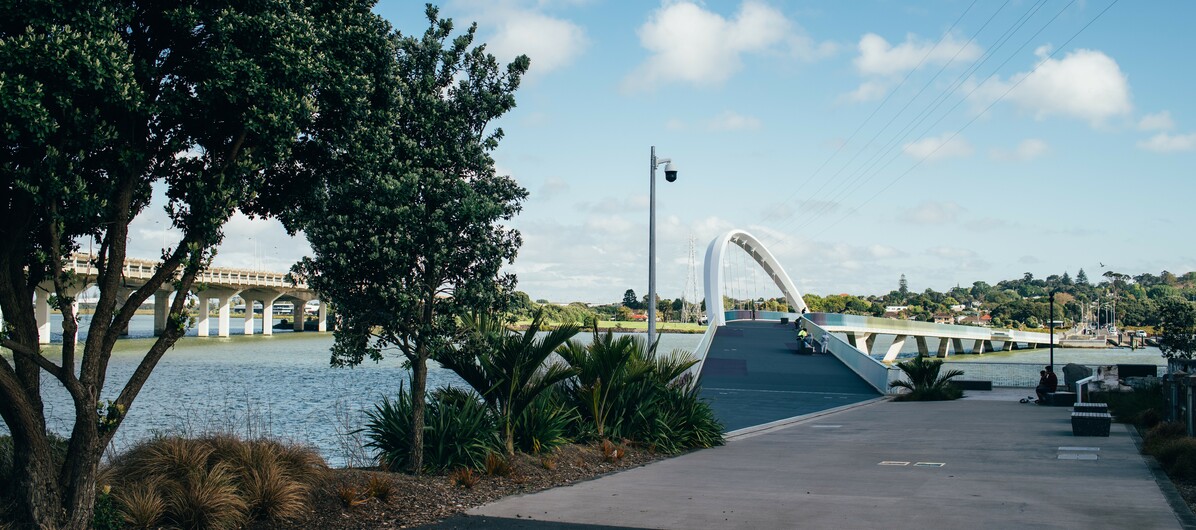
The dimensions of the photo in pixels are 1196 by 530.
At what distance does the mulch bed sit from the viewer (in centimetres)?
884

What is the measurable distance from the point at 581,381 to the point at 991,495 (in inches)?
242

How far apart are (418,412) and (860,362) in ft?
85.8

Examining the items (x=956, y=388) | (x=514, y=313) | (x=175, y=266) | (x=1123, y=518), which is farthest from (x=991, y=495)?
(x=956, y=388)

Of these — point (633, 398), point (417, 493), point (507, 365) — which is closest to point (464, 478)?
point (417, 493)

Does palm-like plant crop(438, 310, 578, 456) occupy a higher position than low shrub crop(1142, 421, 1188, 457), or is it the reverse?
palm-like plant crop(438, 310, 578, 456)

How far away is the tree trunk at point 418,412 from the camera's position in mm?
10766

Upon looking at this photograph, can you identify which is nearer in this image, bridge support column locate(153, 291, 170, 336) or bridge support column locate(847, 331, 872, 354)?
bridge support column locate(153, 291, 170, 336)

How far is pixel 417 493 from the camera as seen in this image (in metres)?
9.79

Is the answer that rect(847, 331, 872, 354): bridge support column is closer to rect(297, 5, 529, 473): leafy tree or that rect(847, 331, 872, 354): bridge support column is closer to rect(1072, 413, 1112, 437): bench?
rect(1072, 413, 1112, 437): bench

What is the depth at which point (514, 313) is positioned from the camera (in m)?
11.7

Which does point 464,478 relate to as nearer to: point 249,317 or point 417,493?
point 417,493

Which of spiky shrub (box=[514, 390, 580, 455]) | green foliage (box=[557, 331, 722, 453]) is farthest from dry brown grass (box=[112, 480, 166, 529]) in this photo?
green foliage (box=[557, 331, 722, 453])

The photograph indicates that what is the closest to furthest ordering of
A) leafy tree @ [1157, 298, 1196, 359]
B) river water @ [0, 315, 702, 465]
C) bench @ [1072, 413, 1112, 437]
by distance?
bench @ [1072, 413, 1112, 437] < river water @ [0, 315, 702, 465] < leafy tree @ [1157, 298, 1196, 359]

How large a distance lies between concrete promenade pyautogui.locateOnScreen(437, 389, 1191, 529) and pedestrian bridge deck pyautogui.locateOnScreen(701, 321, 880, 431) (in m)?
4.97
